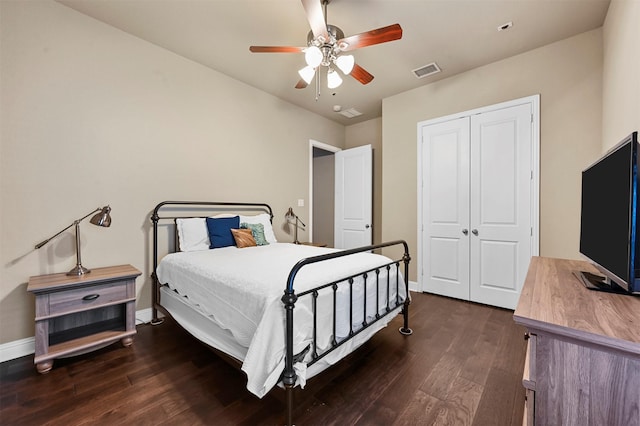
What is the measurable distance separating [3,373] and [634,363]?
333 centimetres

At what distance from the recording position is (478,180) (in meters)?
3.25

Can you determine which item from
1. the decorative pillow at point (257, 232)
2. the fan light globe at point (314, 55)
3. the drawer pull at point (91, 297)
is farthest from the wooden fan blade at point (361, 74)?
the drawer pull at point (91, 297)

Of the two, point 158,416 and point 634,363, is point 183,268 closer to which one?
point 158,416

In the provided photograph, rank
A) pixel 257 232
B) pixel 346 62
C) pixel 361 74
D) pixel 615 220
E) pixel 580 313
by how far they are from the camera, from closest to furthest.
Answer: pixel 580 313 < pixel 615 220 < pixel 346 62 < pixel 361 74 < pixel 257 232

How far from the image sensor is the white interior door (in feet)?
14.9

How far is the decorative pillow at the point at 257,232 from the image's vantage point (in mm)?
3150

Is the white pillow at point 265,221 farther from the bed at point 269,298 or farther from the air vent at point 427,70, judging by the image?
the air vent at point 427,70

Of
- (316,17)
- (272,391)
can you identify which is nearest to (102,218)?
(272,391)

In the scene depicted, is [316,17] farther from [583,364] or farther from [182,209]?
[182,209]

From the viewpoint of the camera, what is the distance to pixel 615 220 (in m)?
1.12

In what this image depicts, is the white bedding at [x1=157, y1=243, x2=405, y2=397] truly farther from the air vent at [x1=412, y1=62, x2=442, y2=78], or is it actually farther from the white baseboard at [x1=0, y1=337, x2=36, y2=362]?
the air vent at [x1=412, y1=62, x2=442, y2=78]

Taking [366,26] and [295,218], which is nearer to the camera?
[366,26]

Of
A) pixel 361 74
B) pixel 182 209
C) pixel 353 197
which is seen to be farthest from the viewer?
pixel 353 197

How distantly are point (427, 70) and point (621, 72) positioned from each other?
174cm
